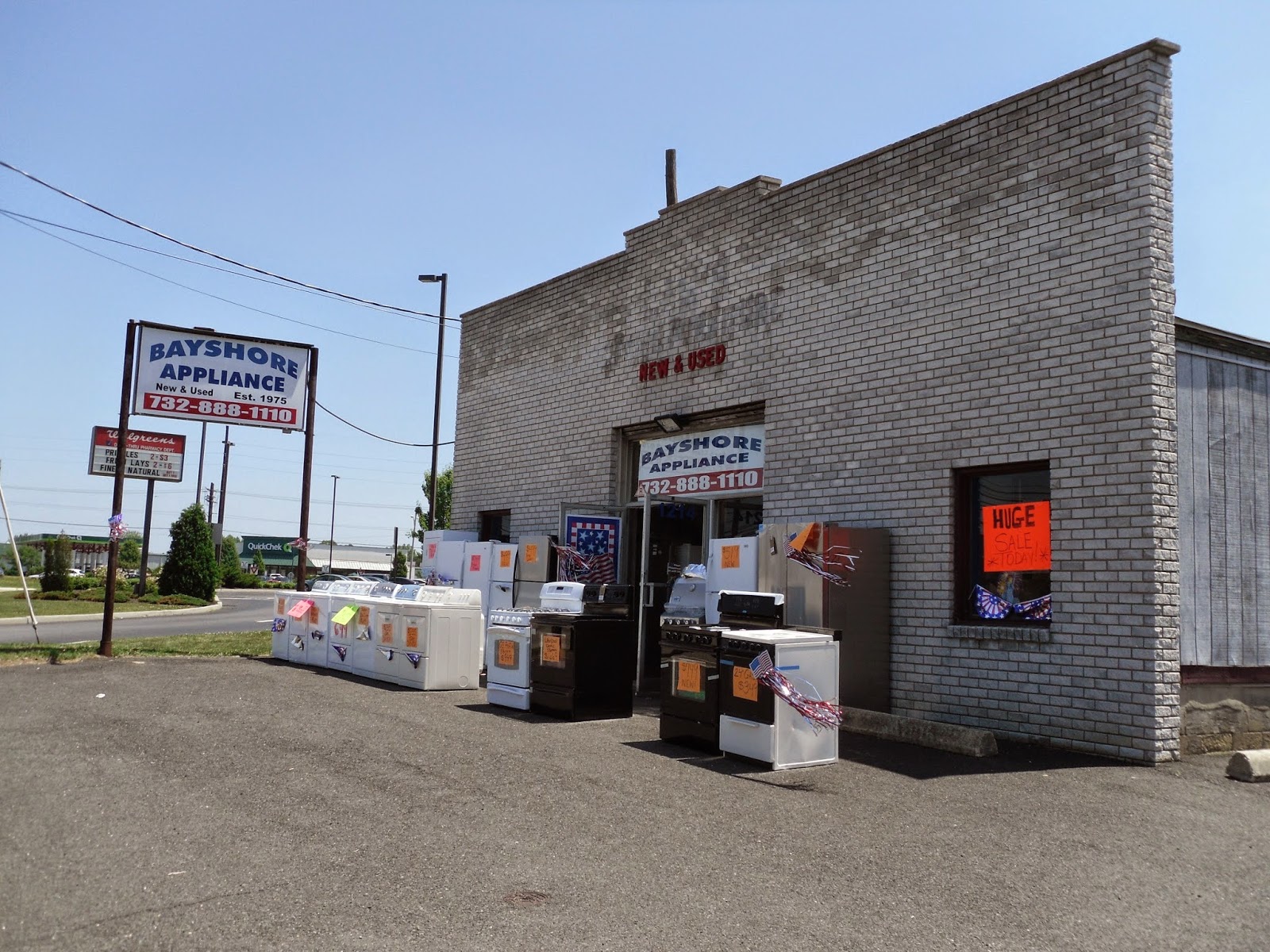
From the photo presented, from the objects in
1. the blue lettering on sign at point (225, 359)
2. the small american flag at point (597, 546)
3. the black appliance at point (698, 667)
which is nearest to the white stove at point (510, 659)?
the black appliance at point (698, 667)

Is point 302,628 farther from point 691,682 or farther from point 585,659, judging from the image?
point 691,682

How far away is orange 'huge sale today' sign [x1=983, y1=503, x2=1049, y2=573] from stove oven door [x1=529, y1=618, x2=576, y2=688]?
4352 mm

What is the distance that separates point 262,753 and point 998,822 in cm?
554

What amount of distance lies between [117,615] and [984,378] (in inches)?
979

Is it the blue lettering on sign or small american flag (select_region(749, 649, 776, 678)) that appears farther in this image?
the blue lettering on sign

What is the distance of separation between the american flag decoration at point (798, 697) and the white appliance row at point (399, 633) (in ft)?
18.0

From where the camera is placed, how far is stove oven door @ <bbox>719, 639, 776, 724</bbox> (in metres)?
8.28

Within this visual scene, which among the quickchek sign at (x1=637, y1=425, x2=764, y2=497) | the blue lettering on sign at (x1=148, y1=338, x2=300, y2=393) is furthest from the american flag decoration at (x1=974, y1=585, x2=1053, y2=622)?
the blue lettering on sign at (x1=148, y1=338, x2=300, y2=393)

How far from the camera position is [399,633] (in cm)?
1305

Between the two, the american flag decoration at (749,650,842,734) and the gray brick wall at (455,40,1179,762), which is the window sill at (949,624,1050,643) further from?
the american flag decoration at (749,650,842,734)

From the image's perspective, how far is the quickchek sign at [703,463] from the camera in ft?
43.5

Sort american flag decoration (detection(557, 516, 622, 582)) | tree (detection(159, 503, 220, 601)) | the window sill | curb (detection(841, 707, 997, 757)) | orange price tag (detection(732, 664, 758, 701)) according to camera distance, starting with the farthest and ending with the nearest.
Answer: tree (detection(159, 503, 220, 601)) < american flag decoration (detection(557, 516, 622, 582)) < the window sill < curb (detection(841, 707, 997, 757)) < orange price tag (detection(732, 664, 758, 701))

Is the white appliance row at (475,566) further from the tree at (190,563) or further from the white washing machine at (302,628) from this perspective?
the tree at (190,563)

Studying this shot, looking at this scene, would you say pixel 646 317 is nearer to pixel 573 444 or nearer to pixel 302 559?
pixel 573 444
